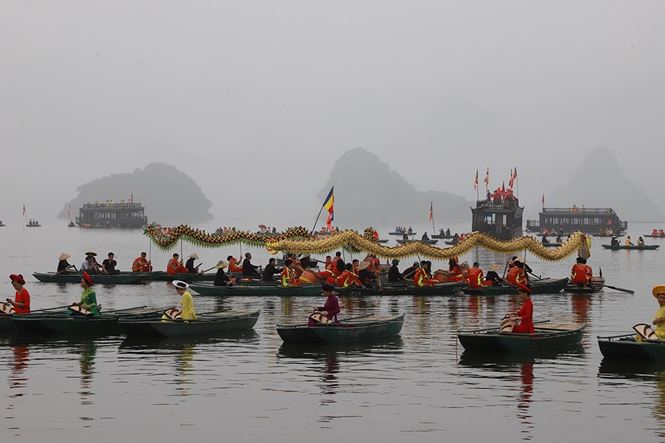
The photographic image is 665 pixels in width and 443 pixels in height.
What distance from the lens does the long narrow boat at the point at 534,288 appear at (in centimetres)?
4819

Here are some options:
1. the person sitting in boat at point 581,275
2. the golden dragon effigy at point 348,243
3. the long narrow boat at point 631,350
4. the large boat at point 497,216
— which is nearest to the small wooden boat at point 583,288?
the person sitting in boat at point 581,275

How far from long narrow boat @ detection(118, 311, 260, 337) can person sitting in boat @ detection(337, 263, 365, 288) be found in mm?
14097

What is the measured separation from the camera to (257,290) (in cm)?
4731

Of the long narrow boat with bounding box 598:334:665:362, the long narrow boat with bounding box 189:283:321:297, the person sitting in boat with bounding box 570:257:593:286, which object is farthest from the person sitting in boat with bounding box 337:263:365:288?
the long narrow boat with bounding box 598:334:665:362

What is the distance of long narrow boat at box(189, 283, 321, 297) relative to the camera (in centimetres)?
4700

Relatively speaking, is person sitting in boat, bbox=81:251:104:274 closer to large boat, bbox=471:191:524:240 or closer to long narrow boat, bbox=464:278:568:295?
long narrow boat, bbox=464:278:568:295

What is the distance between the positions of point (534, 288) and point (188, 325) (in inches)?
936

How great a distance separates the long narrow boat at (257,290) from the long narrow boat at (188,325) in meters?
13.3

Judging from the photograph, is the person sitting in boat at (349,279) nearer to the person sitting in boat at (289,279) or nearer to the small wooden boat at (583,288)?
the person sitting in boat at (289,279)

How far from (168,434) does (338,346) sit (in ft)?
36.0

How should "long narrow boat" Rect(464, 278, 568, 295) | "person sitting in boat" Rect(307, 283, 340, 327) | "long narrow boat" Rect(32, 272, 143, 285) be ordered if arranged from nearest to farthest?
"person sitting in boat" Rect(307, 283, 340, 327)
"long narrow boat" Rect(464, 278, 568, 295)
"long narrow boat" Rect(32, 272, 143, 285)

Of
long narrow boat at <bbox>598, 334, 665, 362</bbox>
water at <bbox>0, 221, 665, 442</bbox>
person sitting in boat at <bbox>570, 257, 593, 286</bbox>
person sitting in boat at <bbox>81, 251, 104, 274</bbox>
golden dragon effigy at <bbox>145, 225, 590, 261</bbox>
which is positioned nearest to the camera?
water at <bbox>0, 221, 665, 442</bbox>

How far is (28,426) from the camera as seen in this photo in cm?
1975

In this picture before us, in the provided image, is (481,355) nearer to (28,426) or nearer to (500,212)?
(28,426)
